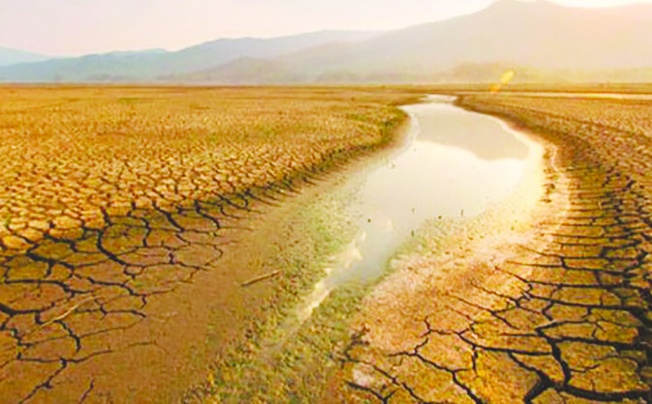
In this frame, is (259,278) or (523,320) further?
(259,278)

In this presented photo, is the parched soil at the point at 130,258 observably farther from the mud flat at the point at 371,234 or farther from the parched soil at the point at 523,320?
the parched soil at the point at 523,320

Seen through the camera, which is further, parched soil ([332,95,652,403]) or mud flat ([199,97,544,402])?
mud flat ([199,97,544,402])

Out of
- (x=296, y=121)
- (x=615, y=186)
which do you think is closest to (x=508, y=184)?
(x=615, y=186)

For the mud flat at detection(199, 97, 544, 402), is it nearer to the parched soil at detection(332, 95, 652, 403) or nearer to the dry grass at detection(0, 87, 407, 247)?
the parched soil at detection(332, 95, 652, 403)

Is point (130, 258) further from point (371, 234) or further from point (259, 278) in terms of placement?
point (371, 234)

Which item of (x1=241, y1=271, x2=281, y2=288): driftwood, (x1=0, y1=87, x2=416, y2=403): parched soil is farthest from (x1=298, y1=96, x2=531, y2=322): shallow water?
(x1=0, y1=87, x2=416, y2=403): parched soil

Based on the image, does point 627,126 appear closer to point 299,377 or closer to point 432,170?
point 432,170

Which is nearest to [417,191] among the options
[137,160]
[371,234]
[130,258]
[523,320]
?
[371,234]
